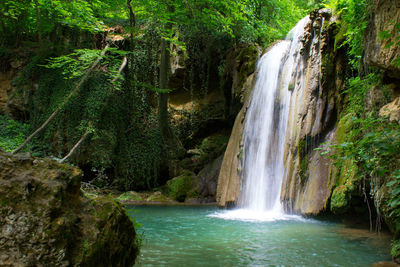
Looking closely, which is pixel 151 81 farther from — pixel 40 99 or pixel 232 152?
pixel 232 152

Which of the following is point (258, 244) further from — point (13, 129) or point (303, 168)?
point (13, 129)

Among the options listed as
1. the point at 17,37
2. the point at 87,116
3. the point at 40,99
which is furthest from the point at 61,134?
the point at 17,37

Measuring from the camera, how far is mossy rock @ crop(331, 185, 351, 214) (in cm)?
600

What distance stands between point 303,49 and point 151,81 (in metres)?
9.30

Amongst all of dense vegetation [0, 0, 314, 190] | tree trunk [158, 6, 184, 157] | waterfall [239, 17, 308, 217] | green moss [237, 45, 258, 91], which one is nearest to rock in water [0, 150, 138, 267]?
waterfall [239, 17, 308, 217]

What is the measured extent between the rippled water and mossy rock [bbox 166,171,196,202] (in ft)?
17.4

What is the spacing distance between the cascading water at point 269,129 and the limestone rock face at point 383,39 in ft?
13.6

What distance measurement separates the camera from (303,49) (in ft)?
31.1

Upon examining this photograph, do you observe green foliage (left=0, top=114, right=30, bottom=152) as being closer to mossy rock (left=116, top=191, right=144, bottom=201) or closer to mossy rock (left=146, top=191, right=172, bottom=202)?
mossy rock (left=116, top=191, right=144, bottom=201)

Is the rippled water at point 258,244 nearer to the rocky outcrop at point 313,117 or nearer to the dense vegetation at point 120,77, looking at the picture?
the rocky outcrop at point 313,117

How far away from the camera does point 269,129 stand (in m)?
10.2

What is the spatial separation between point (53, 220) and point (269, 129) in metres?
8.66

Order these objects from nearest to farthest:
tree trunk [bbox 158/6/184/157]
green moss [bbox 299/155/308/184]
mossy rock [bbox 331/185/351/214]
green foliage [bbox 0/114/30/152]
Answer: mossy rock [bbox 331/185/351/214] → green moss [bbox 299/155/308/184] → green foliage [bbox 0/114/30/152] → tree trunk [bbox 158/6/184/157]

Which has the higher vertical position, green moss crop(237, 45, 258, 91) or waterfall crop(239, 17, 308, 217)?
green moss crop(237, 45, 258, 91)
